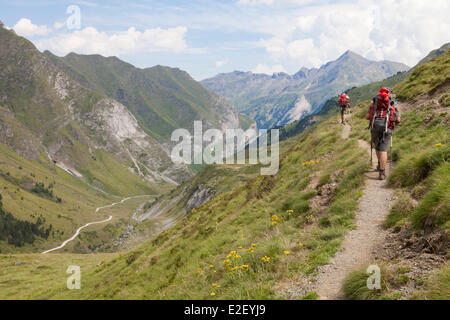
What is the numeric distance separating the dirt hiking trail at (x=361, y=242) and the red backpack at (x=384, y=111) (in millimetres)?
3112

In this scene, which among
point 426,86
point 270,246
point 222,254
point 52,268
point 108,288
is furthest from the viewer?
point 52,268

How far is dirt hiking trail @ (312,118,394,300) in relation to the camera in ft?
27.6

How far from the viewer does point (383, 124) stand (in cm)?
1518

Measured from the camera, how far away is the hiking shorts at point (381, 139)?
49.1 feet

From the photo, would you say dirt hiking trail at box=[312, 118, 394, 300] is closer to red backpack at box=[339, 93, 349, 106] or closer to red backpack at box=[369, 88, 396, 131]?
red backpack at box=[369, 88, 396, 131]

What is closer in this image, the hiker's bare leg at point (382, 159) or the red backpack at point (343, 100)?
the hiker's bare leg at point (382, 159)

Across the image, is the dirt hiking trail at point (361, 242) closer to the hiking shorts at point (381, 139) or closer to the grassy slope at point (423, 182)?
the grassy slope at point (423, 182)

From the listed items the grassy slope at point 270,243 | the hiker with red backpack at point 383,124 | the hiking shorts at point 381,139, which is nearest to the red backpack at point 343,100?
the grassy slope at point 270,243

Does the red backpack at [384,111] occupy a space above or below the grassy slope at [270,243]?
above

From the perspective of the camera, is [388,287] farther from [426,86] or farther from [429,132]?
[426,86]

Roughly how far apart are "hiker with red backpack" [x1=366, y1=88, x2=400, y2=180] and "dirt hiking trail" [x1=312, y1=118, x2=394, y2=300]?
1.39m

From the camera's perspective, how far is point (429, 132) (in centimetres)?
1661
